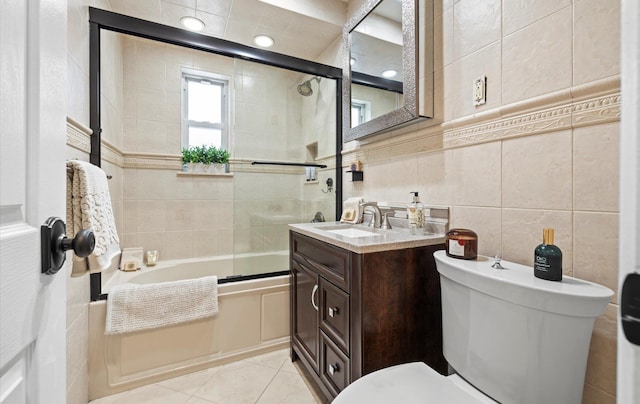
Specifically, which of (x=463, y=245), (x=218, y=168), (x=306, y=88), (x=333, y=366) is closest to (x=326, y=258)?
(x=333, y=366)

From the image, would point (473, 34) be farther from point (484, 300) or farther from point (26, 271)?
point (26, 271)

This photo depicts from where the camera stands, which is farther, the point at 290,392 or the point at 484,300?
the point at 290,392

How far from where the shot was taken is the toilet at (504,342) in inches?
26.7

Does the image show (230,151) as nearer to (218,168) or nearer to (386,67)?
(218,168)

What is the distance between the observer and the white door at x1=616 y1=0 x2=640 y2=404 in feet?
0.89

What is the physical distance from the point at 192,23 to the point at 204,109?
32.2 inches

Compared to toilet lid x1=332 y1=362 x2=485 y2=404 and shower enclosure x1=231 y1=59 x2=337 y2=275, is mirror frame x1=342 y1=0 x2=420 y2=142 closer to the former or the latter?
shower enclosure x1=231 y1=59 x2=337 y2=275

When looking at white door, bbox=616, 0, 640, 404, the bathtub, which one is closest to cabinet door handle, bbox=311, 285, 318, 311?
the bathtub

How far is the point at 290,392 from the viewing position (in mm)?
1456

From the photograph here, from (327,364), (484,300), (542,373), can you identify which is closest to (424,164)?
(484,300)

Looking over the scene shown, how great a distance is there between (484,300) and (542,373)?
210mm

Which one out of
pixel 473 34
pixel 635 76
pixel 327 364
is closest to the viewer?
pixel 635 76

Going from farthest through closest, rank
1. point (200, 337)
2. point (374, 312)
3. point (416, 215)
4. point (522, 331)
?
point (200, 337)
point (416, 215)
point (374, 312)
point (522, 331)

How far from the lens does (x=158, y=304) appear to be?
1.50 metres
